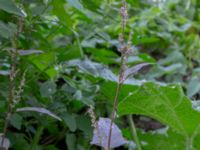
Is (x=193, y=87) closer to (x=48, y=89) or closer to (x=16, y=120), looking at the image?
(x=48, y=89)

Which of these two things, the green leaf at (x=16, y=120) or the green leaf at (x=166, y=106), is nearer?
the green leaf at (x=166, y=106)

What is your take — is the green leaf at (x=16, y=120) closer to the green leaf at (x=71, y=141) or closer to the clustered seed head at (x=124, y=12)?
the green leaf at (x=71, y=141)

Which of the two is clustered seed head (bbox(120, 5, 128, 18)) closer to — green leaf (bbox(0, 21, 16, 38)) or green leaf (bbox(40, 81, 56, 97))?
green leaf (bbox(0, 21, 16, 38))

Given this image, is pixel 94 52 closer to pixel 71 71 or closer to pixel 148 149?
pixel 71 71

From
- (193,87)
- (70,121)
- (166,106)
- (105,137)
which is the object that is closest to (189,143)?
(166,106)

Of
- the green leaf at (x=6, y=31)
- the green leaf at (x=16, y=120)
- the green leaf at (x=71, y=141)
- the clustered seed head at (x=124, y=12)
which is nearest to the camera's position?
the clustered seed head at (x=124, y=12)

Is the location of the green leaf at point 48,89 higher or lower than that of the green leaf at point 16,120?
higher

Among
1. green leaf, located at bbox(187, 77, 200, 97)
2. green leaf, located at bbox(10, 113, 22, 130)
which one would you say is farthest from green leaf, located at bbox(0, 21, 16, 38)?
green leaf, located at bbox(187, 77, 200, 97)

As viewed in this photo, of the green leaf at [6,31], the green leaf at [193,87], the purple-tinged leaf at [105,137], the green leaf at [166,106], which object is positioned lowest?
the purple-tinged leaf at [105,137]

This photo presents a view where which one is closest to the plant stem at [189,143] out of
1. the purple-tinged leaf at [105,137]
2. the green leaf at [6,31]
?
the purple-tinged leaf at [105,137]

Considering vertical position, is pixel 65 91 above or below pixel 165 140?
above
